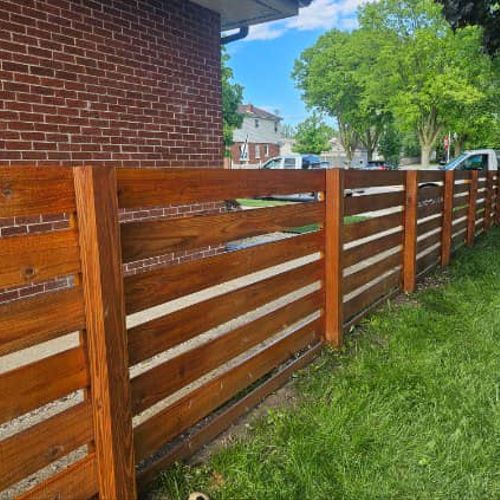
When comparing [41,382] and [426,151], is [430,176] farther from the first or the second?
[426,151]

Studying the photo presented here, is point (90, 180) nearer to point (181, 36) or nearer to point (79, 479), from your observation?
point (79, 479)

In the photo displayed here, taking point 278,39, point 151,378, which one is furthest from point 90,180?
point 278,39

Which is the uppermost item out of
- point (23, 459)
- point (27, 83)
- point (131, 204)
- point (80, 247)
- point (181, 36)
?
point (181, 36)

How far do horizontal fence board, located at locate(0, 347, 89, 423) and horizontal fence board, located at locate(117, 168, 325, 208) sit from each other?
1.92 ft

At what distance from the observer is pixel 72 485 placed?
1.65 m

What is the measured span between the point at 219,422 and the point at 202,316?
587mm

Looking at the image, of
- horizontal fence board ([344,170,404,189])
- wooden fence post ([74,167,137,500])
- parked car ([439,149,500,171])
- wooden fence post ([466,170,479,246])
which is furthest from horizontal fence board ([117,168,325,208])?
parked car ([439,149,500,171])

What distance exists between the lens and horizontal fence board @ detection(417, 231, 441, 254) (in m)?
5.31

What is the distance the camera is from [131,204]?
1.79 meters

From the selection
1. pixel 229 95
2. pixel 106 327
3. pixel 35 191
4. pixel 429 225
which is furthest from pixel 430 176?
pixel 229 95

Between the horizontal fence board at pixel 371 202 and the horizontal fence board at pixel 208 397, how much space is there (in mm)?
1109

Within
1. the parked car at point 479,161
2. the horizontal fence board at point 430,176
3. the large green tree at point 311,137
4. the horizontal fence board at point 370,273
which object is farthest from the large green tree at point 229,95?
the large green tree at point 311,137

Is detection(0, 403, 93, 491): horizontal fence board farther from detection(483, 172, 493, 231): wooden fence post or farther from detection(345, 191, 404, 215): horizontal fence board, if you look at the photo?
detection(483, 172, 493, 231): wooden fence post

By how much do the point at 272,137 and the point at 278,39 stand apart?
36.7 m
